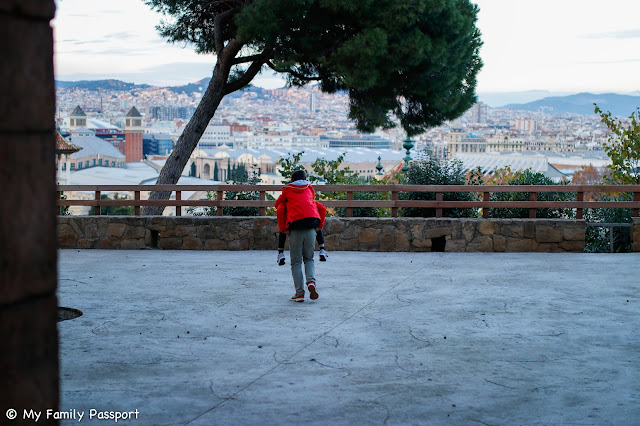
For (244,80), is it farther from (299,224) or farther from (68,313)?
(68,313)

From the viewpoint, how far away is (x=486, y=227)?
1317 centimetres

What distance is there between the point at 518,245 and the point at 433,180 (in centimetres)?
224

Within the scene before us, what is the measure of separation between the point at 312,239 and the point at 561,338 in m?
3.17

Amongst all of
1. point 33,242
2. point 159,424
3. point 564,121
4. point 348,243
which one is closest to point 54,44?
point 33,242

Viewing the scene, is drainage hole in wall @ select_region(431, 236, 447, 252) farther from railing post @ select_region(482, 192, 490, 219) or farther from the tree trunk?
the tree trunk

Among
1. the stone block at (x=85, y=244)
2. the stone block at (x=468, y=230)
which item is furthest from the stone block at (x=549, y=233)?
the stone block at (x=85, y=244)

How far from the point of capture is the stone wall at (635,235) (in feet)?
42.9

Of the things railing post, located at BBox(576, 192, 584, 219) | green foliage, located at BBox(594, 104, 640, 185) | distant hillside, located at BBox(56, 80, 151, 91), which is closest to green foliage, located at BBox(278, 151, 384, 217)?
railing post, located at BBox(576, 192, 584, 219)

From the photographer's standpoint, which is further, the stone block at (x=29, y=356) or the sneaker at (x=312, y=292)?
the sneaker at (x=312, y=292)

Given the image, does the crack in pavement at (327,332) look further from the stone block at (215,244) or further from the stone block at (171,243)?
the stone block at (171,243)

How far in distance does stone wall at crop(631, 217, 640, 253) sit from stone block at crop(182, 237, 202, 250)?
7.82 metres

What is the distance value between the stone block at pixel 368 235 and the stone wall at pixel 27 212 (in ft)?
35.9

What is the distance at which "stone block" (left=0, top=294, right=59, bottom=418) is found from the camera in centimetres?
238

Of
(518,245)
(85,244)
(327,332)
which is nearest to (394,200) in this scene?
(518,245)
